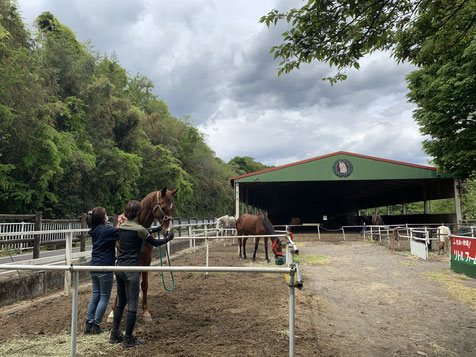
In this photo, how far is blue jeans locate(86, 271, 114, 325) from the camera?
3.98 m

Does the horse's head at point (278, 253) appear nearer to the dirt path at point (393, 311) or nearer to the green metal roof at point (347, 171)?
the dirt path at point (393, 311)

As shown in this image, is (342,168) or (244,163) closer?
(342,168)

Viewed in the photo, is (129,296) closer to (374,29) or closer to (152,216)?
(152,216)

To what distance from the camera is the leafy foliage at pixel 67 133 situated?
1612cm

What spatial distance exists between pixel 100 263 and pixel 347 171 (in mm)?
20411

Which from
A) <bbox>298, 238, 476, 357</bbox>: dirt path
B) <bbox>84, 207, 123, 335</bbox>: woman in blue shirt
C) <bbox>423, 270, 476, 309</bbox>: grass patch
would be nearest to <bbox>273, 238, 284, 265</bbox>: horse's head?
<bbox>298, 238, 476, 357</bbox>: dirt path


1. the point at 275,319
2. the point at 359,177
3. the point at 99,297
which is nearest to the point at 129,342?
the point at 99,297

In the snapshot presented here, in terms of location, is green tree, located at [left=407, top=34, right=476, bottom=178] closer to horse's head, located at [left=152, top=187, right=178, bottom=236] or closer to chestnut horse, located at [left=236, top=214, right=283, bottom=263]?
chestnut horse, located at [left=236, top=214, right=283, bottom=263]

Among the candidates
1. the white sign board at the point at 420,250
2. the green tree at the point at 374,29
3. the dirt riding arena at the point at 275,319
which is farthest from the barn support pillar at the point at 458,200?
the green tree at the point at 374,29

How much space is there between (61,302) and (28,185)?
13.8 metres

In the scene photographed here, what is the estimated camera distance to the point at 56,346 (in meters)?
3.55

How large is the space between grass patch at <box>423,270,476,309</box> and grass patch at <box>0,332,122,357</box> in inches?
241

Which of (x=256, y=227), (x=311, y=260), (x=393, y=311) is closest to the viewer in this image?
→ (x=393, y=311)

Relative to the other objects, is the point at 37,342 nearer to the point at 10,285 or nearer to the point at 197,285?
the point at 10,285
